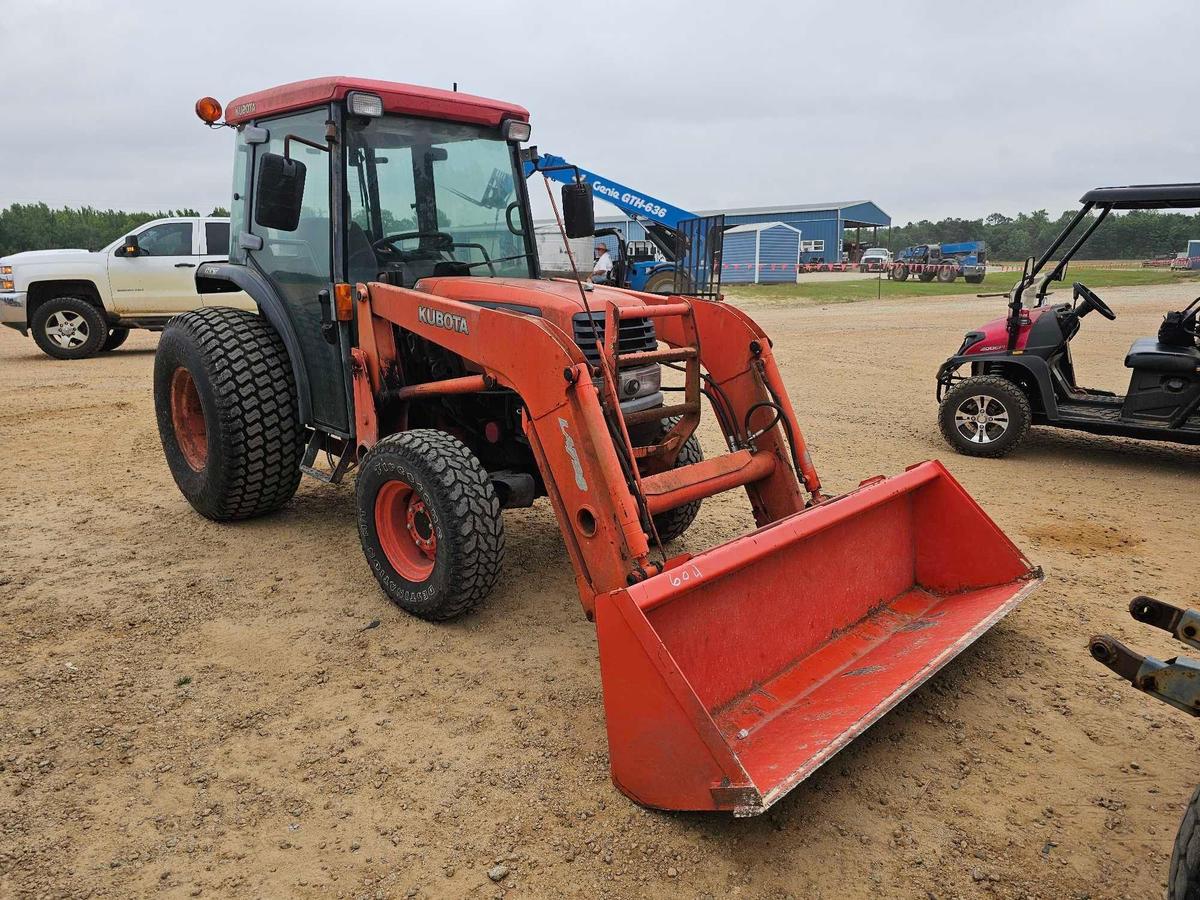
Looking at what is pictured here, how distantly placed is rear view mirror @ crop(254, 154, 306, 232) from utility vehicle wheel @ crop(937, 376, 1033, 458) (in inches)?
223

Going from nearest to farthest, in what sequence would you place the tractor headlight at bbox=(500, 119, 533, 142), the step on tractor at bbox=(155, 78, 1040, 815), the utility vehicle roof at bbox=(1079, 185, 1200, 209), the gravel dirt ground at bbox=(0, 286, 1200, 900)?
the gravel dirt ground at bbox=(0, 286, 1200, 900)
the step on tractor at bbox=(155, 78, 1040, 815)
the tractor headlight at bbox=(500, 119, 533, 142)
the utility vehicle roof at bbox=(1079, 185, 1200, 209)

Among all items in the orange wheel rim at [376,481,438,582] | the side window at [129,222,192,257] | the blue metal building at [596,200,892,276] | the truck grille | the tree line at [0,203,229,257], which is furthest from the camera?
the blue metal building at [596,200,892,276]

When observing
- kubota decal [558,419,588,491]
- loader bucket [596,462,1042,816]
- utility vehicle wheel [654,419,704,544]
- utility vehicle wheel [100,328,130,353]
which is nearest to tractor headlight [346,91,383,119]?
kubota decal [558,419,588,491]

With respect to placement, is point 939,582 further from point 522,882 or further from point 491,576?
point 522,882

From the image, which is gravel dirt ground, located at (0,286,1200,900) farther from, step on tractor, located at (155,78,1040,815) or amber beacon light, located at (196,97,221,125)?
amber beacon light, located at (196,97,221,125)

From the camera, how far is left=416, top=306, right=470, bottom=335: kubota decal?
12.7ft

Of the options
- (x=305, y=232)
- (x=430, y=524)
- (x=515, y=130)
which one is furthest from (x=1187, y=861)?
(x=305, y=232)

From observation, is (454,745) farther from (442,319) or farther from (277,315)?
(277,315)

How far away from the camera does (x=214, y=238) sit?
12.5 m

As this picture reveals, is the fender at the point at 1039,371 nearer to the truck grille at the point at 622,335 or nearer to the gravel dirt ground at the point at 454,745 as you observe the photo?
the gravel dirt ground at the point at 454,745

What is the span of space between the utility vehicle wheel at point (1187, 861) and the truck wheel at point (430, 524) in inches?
102

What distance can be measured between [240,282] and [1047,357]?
6265 millimetres

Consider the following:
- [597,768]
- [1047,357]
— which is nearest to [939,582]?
[597,768]

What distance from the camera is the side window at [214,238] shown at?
1244cm
